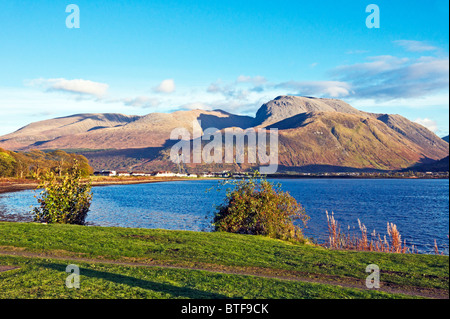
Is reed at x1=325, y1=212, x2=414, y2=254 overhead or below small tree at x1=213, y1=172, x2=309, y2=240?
below

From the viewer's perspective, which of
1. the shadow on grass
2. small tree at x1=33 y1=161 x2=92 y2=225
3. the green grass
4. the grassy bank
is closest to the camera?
the green grass

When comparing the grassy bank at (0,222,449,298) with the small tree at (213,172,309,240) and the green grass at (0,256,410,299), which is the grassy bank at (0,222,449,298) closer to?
the green grass at (0,256,410,299)

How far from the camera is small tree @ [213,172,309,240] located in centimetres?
2339

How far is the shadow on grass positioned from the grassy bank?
28 millimetres

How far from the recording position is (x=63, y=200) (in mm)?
25266

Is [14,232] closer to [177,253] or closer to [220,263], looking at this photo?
[177,253]

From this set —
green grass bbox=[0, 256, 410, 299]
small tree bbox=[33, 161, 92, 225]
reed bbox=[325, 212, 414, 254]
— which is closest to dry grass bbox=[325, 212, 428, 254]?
reed bbox=[325, 212, 414, 254]

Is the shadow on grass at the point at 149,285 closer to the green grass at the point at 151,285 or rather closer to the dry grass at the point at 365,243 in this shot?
the green grass at the point at 151,285

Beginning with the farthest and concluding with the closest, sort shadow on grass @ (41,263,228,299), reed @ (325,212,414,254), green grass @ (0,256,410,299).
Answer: reed @ (325,212,414,254) → shadow on grass @ (41,263,228,299) → green grass @ (0,256,410,299)

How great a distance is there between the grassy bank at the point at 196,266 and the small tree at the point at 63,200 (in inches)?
185

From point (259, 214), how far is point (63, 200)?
13674 mm

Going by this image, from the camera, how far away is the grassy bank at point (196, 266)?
10.0 m

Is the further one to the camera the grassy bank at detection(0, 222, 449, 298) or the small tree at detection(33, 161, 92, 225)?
the small tree at detection(33, 161, 92, 225)

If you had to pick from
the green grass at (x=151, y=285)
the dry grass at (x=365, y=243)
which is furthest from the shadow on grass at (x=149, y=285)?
the dry grass at (x=365, y=243)
